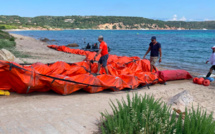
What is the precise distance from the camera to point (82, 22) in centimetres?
16000

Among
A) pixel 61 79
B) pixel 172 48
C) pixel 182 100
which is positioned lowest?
pixel 182 100

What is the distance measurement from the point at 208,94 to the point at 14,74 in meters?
6.43

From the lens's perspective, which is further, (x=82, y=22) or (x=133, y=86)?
(x=82, y=22)

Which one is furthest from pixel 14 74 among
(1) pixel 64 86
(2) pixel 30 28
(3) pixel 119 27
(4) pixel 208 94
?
(3) pixel 119 27

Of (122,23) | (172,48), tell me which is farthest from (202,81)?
(122,23)

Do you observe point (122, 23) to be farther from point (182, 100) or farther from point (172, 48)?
point (182, 100)

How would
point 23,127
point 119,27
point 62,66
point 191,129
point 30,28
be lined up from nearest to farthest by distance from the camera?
point 191,129
point 23,127
point 62,66
point 30,28
point 119,27

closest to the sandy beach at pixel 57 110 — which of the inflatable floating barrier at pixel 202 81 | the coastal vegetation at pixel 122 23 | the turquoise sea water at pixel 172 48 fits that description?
the inflatable floating barrier at pixel 202 81

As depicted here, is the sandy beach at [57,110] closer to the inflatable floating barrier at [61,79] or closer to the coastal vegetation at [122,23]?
the inflatable floating barrier at [61,79]

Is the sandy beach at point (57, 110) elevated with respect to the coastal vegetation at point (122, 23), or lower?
lower

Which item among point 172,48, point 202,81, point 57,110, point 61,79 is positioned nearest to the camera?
point 57,110

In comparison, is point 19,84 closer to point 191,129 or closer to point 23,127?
point 23,127

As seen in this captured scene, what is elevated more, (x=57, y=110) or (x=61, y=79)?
(x=61, y=79)

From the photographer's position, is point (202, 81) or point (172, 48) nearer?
point (202, 81)
